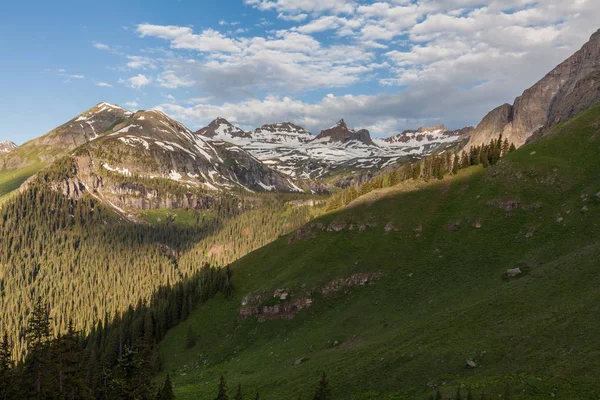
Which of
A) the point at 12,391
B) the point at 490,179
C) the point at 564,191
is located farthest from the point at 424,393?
the point at 490,179

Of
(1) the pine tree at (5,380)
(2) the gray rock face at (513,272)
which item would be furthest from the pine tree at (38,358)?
(2) the gray rock face at (513,272)

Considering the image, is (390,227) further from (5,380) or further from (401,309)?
(5,380)

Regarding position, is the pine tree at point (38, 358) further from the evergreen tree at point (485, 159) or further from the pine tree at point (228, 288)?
the evergreen tree at point (485, 159)

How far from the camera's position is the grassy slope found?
118 ft

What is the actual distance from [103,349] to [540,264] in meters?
121

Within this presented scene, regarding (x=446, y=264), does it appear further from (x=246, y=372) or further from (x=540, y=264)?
(x=246, y=372)

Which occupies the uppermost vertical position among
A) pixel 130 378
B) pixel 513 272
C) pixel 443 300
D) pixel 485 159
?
pixel 485 159

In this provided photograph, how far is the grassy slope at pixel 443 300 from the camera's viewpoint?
3600cm

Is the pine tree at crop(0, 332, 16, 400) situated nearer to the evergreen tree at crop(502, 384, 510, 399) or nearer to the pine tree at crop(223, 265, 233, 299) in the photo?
the evergreen tree at crop(502, 384, 510, 399)

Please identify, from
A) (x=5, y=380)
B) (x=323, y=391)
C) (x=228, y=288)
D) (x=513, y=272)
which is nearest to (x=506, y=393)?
(x=323, y=391)

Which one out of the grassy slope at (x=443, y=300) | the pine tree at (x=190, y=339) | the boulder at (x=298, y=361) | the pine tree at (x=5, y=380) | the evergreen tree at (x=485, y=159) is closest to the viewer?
the pine tree at (x=5, y=380)

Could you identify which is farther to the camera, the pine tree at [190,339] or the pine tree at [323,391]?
the pine tree at [190,339]

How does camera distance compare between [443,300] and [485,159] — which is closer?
[443,300]

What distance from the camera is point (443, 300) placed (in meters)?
59.7
